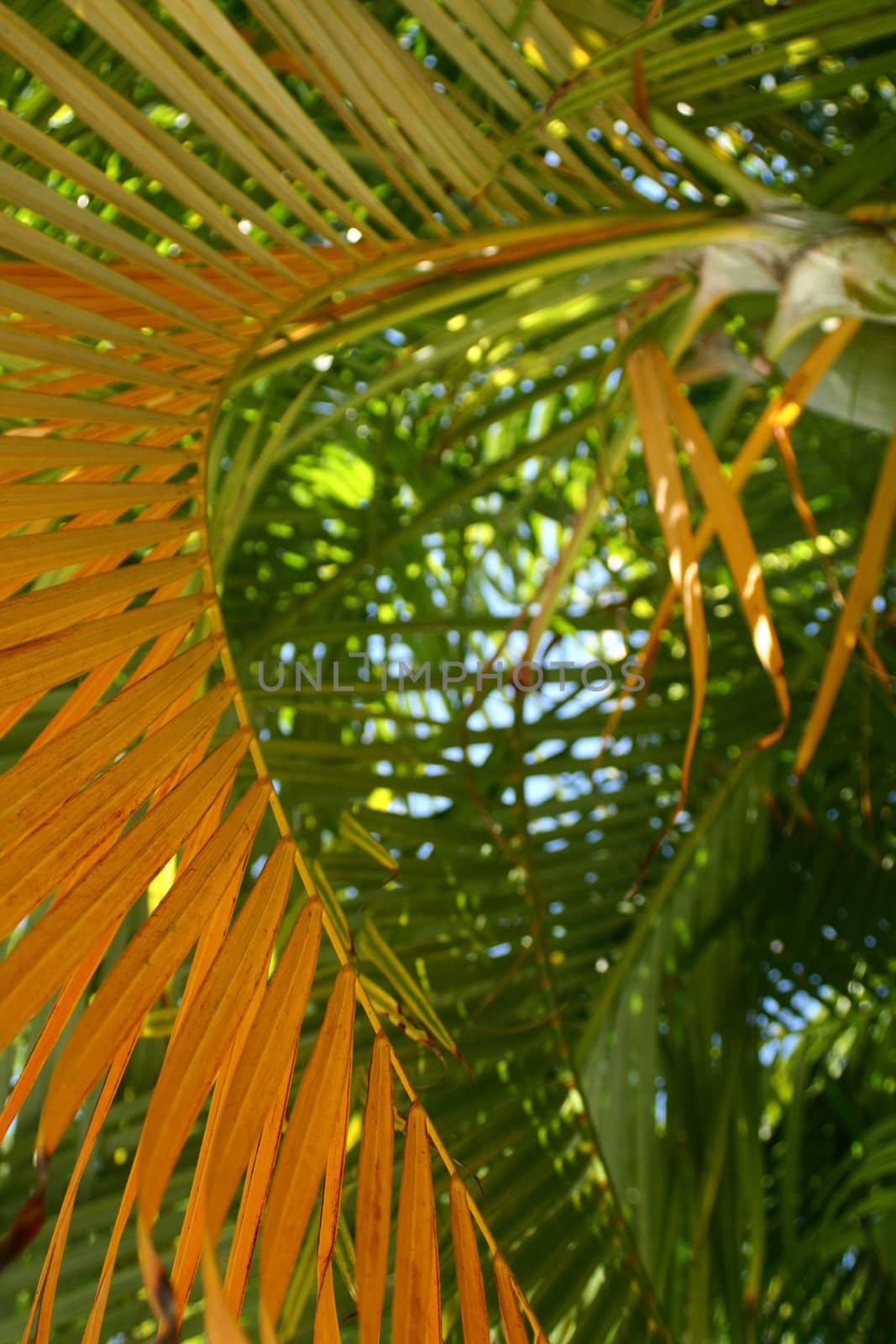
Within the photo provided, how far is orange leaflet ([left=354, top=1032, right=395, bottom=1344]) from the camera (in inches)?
9.7

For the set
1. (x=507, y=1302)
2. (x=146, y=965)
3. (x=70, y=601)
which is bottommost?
(x=507, y=1302)

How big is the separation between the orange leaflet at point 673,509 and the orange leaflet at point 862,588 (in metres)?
0.06

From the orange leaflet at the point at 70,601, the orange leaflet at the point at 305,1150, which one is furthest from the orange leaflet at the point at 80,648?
the orange leaflet at the point at 305,1150

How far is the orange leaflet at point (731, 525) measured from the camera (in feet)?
1.47

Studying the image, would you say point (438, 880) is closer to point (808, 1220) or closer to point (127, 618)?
point (127, 618)

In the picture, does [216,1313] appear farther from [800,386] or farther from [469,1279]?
[800,386]

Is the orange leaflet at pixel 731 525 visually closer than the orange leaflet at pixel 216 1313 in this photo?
No

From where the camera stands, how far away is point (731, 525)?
0.48 metres

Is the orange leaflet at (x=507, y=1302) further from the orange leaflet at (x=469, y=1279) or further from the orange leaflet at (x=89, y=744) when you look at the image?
the orange leaflet at (x=89, y=744)

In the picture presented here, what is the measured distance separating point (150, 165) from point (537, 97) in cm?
18

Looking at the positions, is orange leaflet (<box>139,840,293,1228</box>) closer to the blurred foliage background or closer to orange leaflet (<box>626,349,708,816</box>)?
the blurred foliage background

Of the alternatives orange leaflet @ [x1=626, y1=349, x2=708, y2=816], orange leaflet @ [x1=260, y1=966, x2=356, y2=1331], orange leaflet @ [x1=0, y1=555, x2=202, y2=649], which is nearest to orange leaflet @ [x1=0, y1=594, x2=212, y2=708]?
orange leaflet @ [x1=0, y1=555, x2=202, y2=649]

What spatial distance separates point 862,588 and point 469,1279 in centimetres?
35

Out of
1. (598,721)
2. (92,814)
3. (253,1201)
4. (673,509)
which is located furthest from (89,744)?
(598,721)
